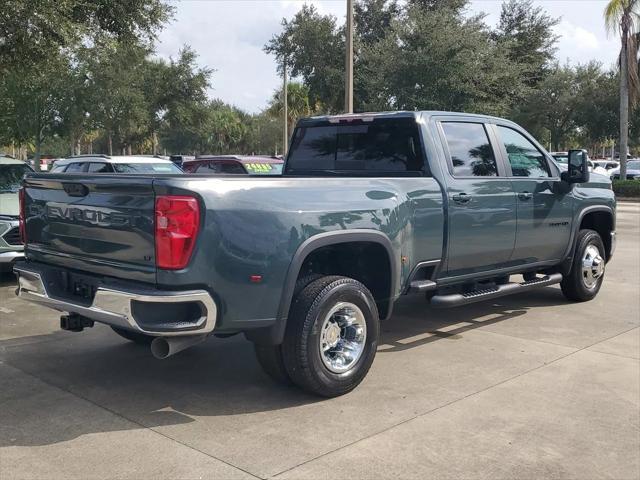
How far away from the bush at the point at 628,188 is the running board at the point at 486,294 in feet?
77.0

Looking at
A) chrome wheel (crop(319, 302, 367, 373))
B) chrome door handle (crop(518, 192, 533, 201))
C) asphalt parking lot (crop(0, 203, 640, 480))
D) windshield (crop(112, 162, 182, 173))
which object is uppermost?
windshield (crop(112, 162, 182, 173))

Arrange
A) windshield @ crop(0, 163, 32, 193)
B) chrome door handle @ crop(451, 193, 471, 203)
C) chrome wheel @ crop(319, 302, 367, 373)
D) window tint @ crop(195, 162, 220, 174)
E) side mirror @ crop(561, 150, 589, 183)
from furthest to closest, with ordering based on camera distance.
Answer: window tint @ crop(195, 162, 220, 174)
windshield @ crop(0, 163, 32, 193)
side mirror @ crop(561, 150, 589, 183)
chrome door handle @ crop(451, 193, 471, 203)
chrome wheel @ crop(319, 302, 367, 373)

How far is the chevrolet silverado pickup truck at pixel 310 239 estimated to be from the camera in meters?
3.92

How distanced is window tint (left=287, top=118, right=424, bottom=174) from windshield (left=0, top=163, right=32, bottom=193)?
476cm

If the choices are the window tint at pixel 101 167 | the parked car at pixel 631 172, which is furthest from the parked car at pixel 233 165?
the parked car at pixel 631 172

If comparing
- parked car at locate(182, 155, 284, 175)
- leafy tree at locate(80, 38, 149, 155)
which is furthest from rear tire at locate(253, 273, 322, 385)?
leafy tree at locate(80, 38, 149, 155)

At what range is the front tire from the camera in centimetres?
439

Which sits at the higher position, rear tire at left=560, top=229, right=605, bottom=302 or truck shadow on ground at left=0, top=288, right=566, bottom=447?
rear tire at left=560, top=229, right=605, bottom=302

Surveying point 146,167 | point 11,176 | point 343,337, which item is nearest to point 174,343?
point 343,337

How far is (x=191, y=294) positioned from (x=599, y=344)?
4.00 m

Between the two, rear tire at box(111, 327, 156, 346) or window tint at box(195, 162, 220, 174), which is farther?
window tint at box(195, 162, 220, 174)

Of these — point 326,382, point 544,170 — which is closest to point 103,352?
point 326,382

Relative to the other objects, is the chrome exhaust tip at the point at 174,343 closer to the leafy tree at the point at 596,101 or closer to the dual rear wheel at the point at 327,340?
the dual rear wheel at the point at 327,340

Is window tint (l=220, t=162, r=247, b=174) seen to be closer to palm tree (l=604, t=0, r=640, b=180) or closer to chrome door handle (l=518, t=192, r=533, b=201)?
chrome door handle (l=518, t=192, r=533, b=201)
